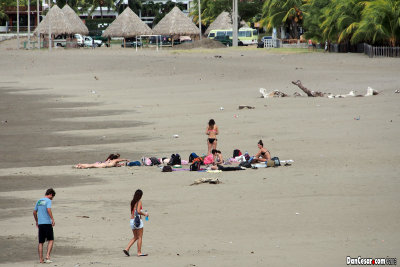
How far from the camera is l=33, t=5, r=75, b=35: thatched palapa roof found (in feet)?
271

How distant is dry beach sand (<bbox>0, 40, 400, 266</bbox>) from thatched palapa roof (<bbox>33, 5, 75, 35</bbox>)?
1777 inches

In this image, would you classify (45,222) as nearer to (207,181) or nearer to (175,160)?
(207,181)

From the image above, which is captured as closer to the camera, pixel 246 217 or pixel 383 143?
pixel 246 217

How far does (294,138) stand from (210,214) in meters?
8.22

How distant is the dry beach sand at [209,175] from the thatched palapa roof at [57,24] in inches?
1777

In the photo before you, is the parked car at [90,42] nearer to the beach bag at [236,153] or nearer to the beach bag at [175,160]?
the beach bag at [236,153]

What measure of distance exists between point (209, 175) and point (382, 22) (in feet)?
111

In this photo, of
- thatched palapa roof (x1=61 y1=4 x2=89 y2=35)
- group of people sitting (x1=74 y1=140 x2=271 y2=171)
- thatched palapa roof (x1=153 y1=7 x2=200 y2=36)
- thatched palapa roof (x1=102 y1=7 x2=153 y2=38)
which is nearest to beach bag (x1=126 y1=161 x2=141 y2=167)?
group of people sitting (x1=74 y1=140 x2=271 y2=171)

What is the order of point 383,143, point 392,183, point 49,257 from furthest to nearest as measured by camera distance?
1. point 383,143
2. point 392,183
3. point 49,257

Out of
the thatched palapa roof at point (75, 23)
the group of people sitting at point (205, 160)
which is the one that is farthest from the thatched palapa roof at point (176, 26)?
the group of people sitting at point (205, 160)

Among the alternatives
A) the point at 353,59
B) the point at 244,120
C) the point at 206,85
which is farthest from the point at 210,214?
the point at 353,59

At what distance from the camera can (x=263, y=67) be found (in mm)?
44562

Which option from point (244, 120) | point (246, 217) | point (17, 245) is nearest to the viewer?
point (17, 245)

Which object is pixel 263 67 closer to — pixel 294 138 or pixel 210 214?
pixel 294 138
